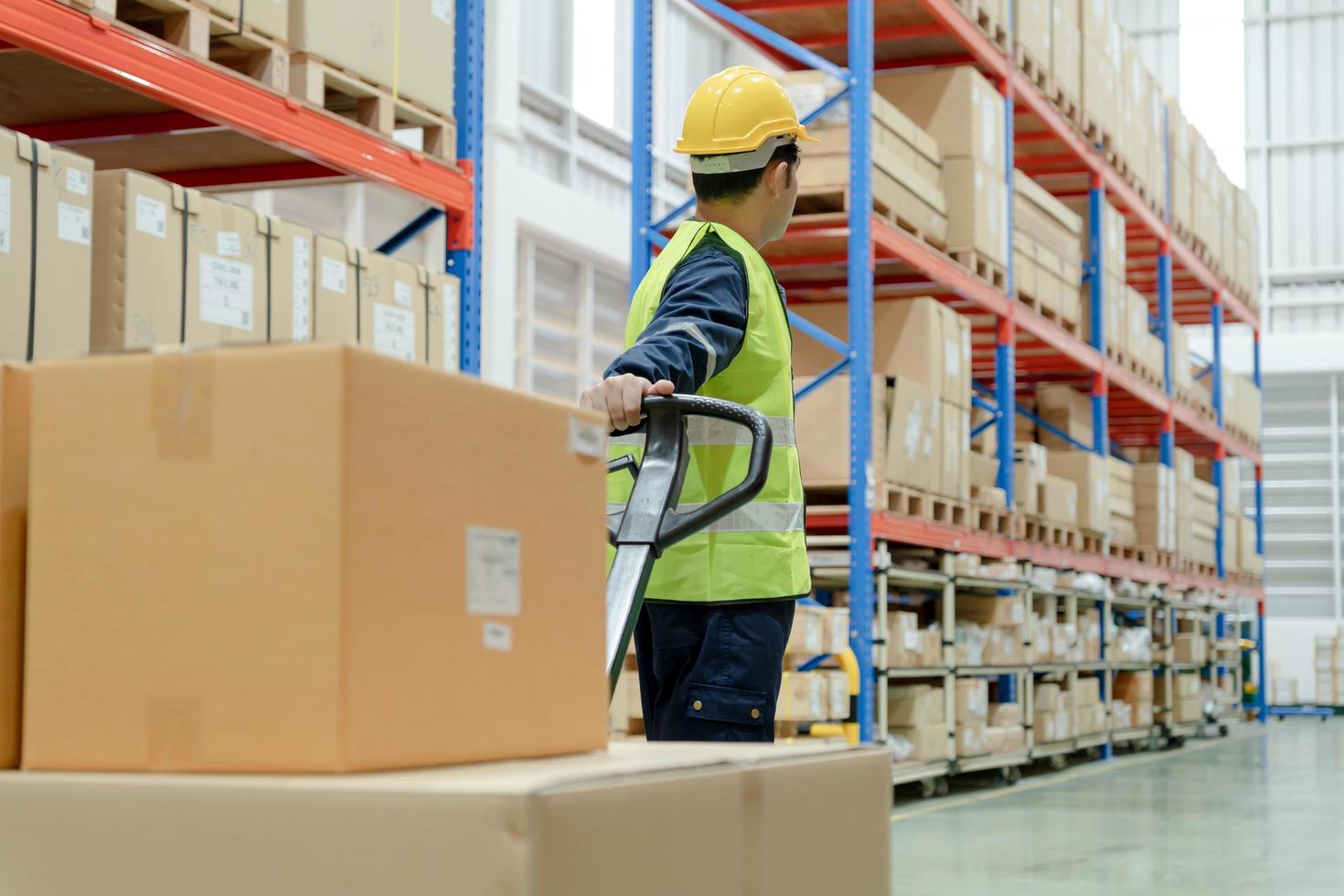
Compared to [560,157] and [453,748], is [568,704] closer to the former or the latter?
[453,748]

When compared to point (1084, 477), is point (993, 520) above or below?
below

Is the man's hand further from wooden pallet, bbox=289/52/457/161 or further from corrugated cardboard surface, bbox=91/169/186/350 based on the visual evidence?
wooden pallet, bbox=289/52/457/161

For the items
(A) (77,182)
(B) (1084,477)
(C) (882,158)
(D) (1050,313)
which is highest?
(C) (882,158)

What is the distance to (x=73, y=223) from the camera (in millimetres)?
3814

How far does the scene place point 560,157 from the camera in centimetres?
1688

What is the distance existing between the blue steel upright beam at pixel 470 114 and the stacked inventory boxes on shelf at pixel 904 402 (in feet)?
9.55

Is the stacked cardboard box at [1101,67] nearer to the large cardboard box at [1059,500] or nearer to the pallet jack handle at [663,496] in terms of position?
the large cardboard box at [1059,500]

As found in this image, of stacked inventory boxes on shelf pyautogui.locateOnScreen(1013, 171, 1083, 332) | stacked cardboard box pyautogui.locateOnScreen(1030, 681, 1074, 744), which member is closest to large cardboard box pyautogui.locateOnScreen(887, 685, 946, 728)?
stacked cardboard box pyautogui.locateOnScreen(1030, 681, 1074, 744)

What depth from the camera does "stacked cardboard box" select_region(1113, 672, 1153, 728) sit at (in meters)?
13.5

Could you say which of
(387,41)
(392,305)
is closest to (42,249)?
(392,305)

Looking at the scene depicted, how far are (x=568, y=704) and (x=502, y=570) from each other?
0.68 ft

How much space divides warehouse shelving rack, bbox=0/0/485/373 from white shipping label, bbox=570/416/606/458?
259 cm

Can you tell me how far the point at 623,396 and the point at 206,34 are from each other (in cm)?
256

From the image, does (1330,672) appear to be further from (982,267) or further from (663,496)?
(663,496)
